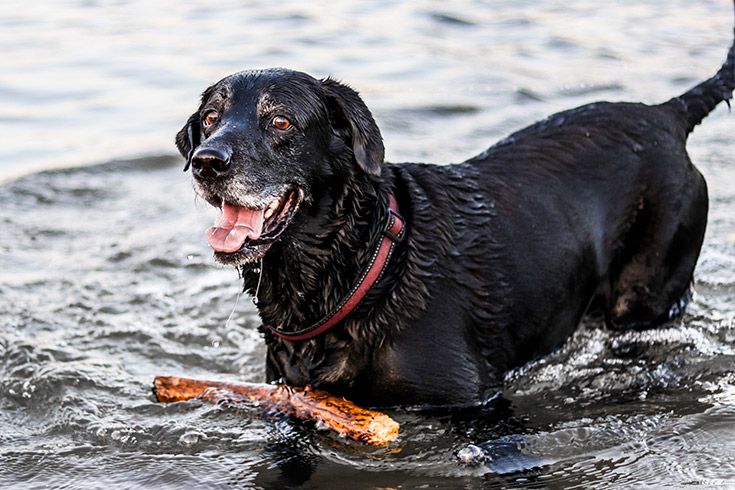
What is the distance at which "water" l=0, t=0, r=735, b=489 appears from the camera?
169 inches

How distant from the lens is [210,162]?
3734 mm

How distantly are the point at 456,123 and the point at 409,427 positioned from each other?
5784 millimetres

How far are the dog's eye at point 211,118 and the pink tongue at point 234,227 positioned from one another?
41cm

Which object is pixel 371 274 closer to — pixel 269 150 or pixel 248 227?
pixel 248 227

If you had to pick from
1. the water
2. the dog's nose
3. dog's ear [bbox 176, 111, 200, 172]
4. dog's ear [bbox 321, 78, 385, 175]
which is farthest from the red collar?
dog's ear [bbox 176, 111, 200, 172]

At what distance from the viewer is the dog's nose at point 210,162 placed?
371cm

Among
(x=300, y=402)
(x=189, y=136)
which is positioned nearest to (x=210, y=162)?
(x=189, y=136)

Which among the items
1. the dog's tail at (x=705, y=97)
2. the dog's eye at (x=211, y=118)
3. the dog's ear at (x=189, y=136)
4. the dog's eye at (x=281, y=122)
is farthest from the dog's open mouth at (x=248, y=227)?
the dog's tail at (x=705, y=97)

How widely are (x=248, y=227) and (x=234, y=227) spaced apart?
0.19 feet

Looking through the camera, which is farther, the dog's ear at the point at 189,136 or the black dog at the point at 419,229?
the dog's ear at the point at 189,136

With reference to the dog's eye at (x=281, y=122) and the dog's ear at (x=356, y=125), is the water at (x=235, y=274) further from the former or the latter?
the dog's eye at (x=281, y=122)

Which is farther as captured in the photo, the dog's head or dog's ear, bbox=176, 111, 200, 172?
dog's ear, bbox=176, 111, 200, 172

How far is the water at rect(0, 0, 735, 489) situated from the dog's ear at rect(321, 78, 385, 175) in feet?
4.01

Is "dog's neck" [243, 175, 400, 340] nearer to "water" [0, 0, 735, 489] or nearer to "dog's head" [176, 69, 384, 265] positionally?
"dog's head" [176, 69, 384, 265]
